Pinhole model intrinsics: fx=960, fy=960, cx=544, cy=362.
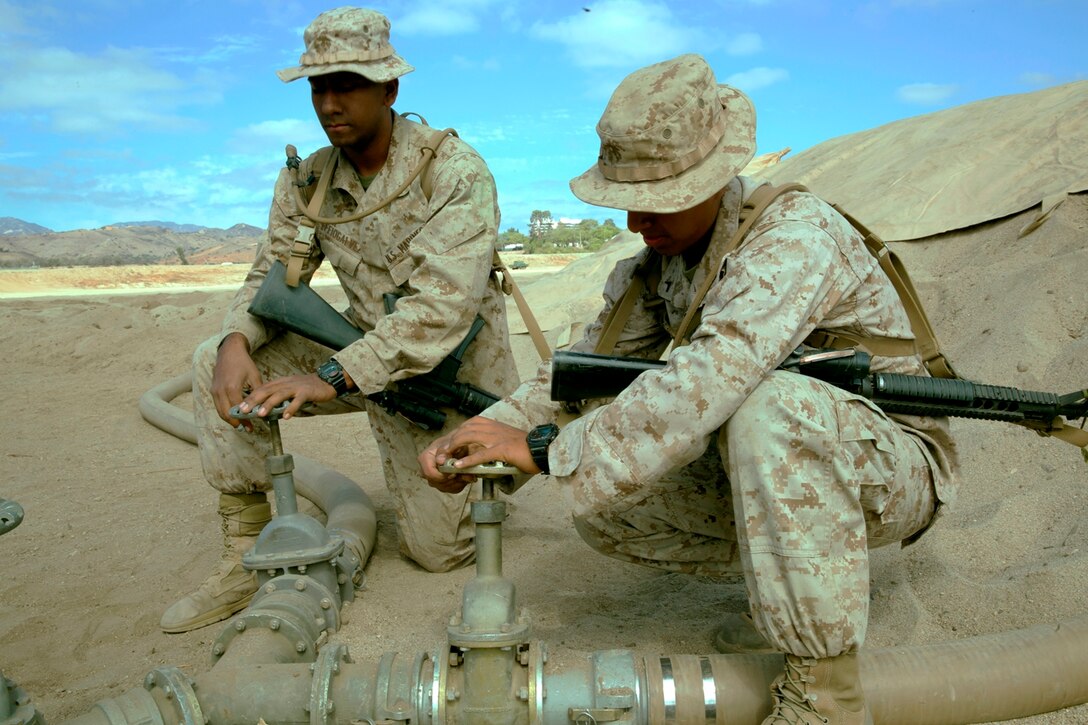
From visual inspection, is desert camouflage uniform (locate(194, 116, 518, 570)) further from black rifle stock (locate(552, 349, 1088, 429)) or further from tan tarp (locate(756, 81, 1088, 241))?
tan tarp (locate(756, 81, 1088, 241))

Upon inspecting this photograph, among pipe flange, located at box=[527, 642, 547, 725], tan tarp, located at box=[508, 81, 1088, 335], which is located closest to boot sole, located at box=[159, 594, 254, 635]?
pipe flange, located at box=[527, 642, 547, 725]

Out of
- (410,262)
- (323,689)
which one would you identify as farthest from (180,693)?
(410,262)

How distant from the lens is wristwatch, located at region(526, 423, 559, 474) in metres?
2.25

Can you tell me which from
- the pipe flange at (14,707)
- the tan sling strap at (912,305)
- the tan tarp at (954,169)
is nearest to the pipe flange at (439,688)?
the pipe flange at (14,707)

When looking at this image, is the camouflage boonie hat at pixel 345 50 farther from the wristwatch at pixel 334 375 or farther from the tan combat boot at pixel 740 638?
the tan combat boot at pixel 740 638

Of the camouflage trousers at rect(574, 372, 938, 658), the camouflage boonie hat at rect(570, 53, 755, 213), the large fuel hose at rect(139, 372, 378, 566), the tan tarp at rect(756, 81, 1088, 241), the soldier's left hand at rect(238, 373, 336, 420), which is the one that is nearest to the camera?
the camouflage trousers at rect(574, 372, 938, 658)

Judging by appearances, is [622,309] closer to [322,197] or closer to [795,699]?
[795,699]

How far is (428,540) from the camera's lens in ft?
12.1

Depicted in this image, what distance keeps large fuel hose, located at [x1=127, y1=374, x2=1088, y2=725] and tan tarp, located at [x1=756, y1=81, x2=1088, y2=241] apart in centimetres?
422

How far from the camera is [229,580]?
342 centimetres

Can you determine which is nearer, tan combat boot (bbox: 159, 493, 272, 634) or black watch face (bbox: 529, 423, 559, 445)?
black watch face (bbox: 529, 423, 559, 445)

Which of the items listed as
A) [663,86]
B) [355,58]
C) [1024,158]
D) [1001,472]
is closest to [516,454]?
[663,86]

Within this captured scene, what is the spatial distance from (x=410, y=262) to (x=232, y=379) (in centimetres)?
76

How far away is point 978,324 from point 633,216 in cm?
345
